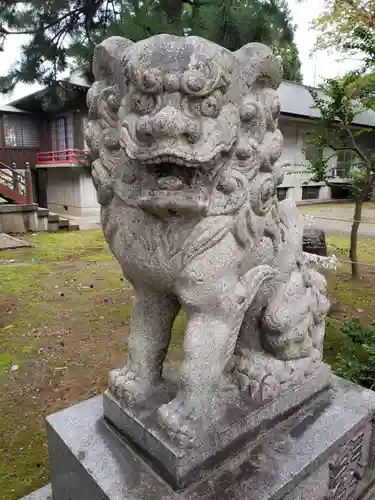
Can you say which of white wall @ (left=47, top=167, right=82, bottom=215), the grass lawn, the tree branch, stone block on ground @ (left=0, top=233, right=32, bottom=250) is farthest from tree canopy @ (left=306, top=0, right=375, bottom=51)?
white wall @ (left=47, top=167, right=82, bottom=215)

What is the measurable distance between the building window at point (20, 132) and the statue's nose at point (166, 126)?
1433cm

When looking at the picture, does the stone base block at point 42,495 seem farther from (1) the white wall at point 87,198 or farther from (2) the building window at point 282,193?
(2) the building window at point 282,193

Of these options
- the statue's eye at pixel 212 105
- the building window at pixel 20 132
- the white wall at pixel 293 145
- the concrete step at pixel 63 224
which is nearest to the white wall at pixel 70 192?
the building window at pixel 20 132

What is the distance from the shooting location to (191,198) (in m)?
1.08

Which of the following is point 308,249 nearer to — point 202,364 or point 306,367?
point 306,367

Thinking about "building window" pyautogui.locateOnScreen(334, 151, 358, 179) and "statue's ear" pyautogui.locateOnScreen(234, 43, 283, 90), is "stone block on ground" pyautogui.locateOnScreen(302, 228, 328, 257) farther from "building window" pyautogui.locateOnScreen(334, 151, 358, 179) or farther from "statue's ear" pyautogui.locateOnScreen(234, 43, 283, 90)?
"statue's ear" pyautogui.locateOnScreen(234, 43, 283, 90)

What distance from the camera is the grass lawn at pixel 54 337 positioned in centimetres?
220

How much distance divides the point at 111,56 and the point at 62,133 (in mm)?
13259

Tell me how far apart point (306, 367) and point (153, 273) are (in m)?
0.78

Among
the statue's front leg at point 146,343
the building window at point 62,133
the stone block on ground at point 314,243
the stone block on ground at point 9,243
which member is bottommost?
the stone block on ground at point 9,243

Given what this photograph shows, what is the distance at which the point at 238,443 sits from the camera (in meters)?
1.35

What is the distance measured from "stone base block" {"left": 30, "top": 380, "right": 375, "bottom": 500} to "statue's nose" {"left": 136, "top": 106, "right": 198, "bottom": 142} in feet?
3.24

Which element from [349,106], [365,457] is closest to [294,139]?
[349,106]

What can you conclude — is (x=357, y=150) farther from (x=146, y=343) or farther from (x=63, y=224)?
(x=63, y=224)
